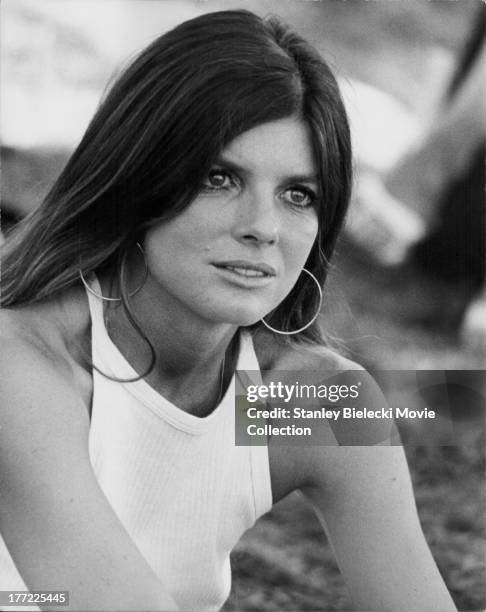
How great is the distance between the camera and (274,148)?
4.25 ft

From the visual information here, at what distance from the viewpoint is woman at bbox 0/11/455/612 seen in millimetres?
1240

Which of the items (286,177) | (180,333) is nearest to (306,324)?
(180,333)

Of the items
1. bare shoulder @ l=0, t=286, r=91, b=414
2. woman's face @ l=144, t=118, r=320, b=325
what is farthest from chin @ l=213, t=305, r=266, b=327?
bare shoulder @ l=0, t=286, r=91, b=414

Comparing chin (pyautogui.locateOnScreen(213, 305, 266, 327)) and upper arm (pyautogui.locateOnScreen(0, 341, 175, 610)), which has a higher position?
chin (pyautogui.locateOnScreen(213, 305, 266, 327))

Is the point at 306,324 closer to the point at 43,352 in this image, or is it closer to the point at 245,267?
the point at 245,267

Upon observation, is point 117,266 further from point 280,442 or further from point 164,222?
point 280,442

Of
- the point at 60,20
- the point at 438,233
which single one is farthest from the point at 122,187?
the point at 438,233

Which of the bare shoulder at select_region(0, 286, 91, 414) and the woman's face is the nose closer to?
the woman's face

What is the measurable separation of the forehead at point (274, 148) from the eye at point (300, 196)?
0.03 meters

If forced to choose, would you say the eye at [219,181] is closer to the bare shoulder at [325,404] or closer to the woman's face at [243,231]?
the woman's face at [243,231]

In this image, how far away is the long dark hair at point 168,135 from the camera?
1259 millimetres

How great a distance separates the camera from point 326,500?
5.24 feet

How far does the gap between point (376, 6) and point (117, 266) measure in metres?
2.44

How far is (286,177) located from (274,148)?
1.9 inches
